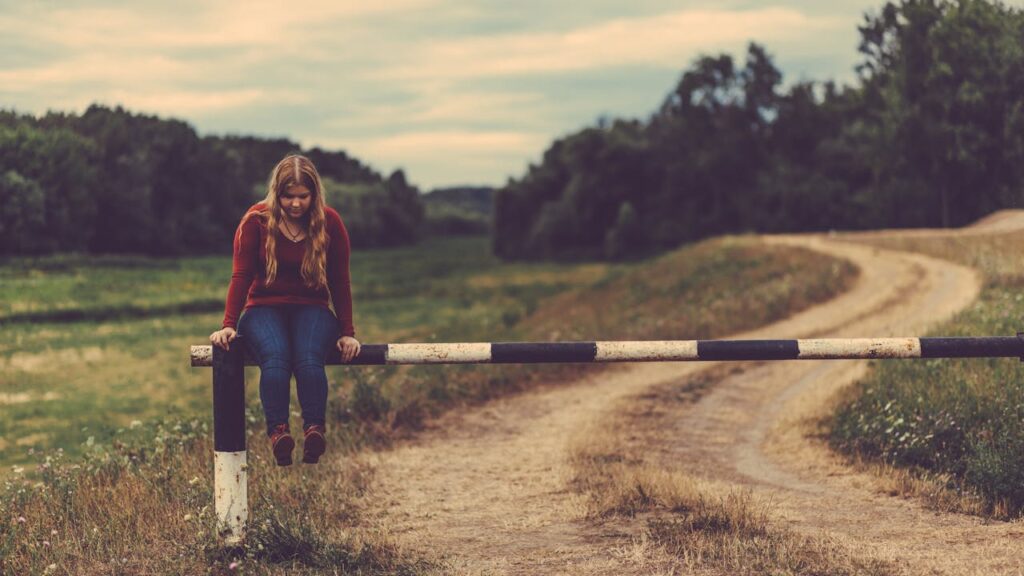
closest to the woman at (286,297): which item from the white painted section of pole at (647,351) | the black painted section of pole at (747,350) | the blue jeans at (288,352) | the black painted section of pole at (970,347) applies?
the blue jeans at (288,352)

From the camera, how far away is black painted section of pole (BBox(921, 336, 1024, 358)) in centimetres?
592

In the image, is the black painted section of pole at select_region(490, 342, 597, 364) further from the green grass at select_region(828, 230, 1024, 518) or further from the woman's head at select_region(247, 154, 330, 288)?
the green grass at select_region(828, 230, 1024, 518)

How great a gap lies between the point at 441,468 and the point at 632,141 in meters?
82.6

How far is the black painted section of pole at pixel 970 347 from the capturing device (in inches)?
233

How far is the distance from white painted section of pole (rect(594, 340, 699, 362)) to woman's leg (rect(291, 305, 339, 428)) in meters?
1.65

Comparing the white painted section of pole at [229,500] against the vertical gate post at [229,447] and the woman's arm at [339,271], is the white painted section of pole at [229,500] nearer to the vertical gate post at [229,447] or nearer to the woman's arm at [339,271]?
the vertical gate post at [229,447]

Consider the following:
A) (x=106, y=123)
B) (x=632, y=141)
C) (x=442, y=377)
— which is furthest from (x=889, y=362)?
(x=632, y=141)

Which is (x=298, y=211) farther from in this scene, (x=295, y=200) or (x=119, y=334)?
(x=119, y=334)

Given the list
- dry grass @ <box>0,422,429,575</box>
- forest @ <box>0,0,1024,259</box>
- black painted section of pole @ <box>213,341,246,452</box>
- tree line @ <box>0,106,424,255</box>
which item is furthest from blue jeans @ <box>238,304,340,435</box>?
forest @ <box>0,0,1024,259</box>

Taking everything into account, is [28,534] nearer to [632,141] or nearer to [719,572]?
[719,572]

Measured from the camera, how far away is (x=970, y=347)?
5.94 metres

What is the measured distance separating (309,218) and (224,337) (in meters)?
0.87

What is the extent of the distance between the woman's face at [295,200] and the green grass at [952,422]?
16.5ft

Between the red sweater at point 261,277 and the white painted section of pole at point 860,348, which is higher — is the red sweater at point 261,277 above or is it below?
above
